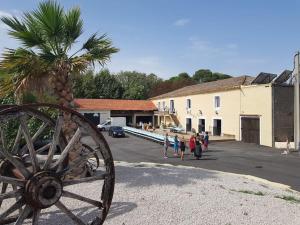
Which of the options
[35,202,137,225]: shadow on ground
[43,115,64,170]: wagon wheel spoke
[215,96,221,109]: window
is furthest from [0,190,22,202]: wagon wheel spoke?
[215,96,221,109]: window

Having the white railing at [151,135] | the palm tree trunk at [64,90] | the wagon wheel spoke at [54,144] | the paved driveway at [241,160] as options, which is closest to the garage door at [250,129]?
the paved driveway at [241,160]

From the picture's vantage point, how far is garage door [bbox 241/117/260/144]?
115 ft

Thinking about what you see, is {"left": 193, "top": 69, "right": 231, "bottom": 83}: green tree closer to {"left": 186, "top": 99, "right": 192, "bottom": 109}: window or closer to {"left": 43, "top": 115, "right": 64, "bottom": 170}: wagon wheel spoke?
{"left": 186, "top": 99, "right": 192, "bottom": 109}: window

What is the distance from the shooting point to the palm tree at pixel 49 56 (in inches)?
402

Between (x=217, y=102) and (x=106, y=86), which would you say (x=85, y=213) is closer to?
(x=217, y=102)

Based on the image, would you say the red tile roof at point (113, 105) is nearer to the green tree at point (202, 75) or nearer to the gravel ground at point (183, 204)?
the green tree at point (202, 75)

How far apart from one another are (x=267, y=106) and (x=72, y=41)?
84.7 feet

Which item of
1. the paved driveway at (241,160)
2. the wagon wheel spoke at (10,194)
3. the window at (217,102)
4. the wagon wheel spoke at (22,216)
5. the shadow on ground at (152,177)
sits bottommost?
the paved driveway at (241,160)

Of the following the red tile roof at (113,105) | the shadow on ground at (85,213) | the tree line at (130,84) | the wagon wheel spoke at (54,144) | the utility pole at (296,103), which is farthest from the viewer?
the tree line at (130,84)

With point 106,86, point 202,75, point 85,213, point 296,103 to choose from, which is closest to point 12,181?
point 85,213

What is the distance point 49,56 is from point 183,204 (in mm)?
5346

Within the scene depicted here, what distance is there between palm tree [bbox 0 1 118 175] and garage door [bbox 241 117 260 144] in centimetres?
2616

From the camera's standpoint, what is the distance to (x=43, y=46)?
10617mm

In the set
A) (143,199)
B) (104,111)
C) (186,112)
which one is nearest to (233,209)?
(143,199)
